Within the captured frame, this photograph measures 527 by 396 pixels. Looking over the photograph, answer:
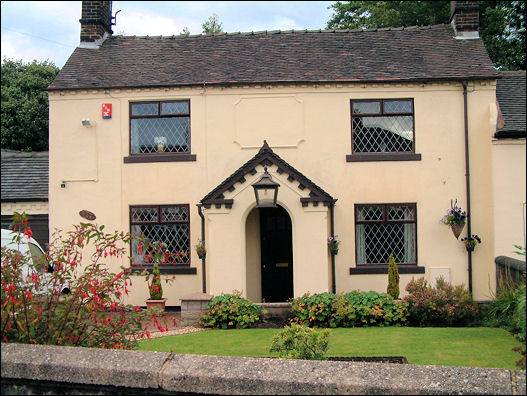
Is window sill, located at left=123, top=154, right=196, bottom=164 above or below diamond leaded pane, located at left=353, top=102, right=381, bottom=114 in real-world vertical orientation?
below

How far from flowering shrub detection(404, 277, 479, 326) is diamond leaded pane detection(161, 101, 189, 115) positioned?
304 inches

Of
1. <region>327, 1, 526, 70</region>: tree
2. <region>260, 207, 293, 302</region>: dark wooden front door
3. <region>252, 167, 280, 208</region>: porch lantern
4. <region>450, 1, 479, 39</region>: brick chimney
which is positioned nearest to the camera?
<region>252, 167, 280, 208</region>: porch lantern

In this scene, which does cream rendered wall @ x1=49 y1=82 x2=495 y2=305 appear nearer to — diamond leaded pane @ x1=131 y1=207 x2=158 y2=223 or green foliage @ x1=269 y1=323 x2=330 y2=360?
diamond leaded pane @ x1=131 y1=207 x2=158 y2=223

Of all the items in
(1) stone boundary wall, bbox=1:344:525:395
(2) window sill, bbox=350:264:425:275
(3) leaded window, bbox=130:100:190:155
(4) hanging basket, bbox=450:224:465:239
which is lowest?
(2) window sill, bbox=350:264:425:275

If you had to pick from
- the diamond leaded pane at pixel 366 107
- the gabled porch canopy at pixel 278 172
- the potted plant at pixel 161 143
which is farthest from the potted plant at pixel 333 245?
the potted plant at pixel 161 143

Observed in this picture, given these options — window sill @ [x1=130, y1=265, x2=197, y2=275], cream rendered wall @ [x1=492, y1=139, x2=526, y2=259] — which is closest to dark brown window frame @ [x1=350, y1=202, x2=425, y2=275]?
cream rendered wall @ [x1=492, y1=139, x2=526, y2=259]

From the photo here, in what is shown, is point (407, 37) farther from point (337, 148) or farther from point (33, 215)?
point (33, 215)

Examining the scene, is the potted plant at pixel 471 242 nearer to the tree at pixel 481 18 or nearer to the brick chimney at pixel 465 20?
the brick chimney at pixel 465 20

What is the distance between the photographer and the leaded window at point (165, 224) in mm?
15016

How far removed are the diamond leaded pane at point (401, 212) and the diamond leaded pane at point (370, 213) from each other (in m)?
0.26

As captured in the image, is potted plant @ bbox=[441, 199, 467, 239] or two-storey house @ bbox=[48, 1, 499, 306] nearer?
potted plant @ bbox=[441, 199, 467, 239]

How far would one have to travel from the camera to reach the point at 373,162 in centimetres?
1472

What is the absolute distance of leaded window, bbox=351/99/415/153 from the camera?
14.8 meters

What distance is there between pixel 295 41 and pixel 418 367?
13.9 meters
